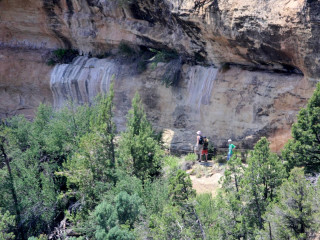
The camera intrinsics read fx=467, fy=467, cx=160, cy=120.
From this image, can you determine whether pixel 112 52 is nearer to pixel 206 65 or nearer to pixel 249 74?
pixel 206 65

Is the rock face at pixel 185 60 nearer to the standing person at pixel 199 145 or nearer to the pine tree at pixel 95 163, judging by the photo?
the standing person at pixel 199 145

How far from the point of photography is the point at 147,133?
1474 cm

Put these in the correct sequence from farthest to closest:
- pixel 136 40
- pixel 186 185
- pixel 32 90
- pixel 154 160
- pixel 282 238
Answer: pixel 32 90 → pixel 136 40 → pixel 154 160 → pixel 186 185 → pixel 282 238

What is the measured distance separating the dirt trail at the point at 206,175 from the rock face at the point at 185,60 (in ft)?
3.24

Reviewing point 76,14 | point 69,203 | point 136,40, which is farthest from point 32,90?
point 69,203

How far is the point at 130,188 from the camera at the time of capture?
13023 mm

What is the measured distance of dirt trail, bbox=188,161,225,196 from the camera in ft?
46.7

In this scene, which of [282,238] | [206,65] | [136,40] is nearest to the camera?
[282,238]

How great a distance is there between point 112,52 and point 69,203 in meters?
6.50

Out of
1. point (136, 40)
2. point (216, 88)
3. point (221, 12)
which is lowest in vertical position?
point (216, 88)

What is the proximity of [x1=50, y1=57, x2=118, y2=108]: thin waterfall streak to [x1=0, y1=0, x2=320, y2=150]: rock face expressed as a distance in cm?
4

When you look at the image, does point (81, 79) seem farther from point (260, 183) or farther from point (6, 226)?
point (260, 183)

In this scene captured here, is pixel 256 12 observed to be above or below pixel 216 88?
above

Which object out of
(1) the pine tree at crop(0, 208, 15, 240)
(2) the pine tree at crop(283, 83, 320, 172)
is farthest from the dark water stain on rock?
(2) the pine tree at crop(283, 83, 320, 172)
